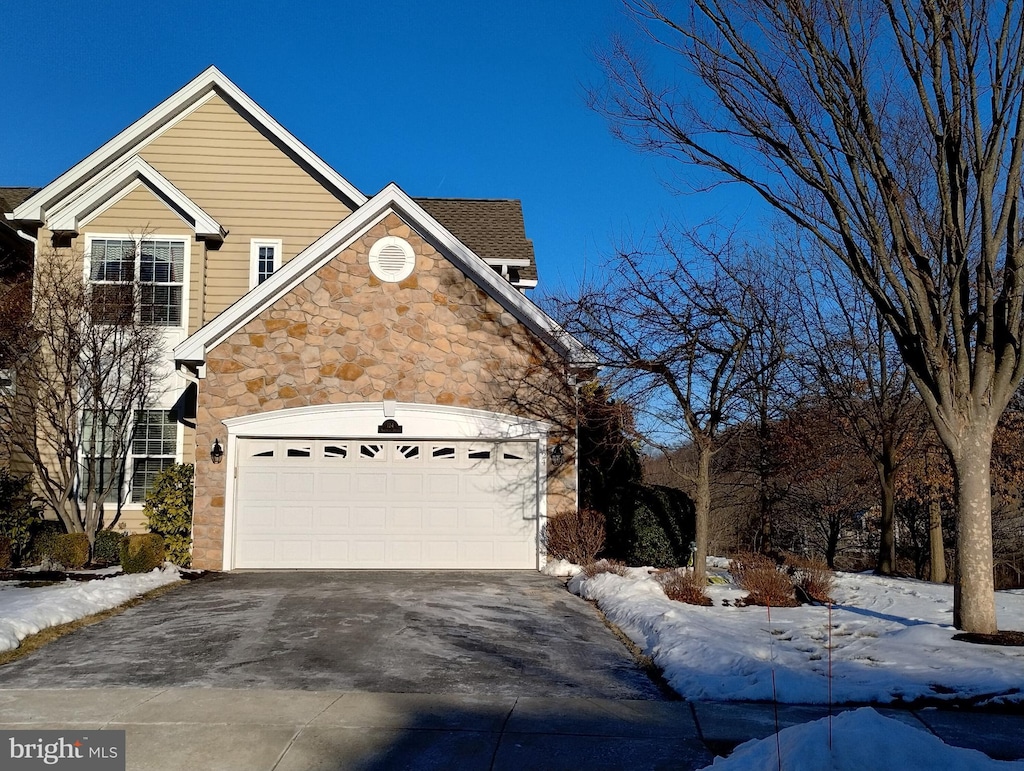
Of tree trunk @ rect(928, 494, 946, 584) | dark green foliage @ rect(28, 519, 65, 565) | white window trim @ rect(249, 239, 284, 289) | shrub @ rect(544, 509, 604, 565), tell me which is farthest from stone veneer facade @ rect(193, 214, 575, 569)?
tree trunk @ rect(928, 494, 946, 584)

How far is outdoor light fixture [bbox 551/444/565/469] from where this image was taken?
14.7 meters

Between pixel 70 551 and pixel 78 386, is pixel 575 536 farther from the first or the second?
pixel 78 386

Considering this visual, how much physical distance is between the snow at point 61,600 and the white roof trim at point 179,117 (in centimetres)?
854

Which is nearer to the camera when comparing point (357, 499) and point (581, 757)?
point (581, 757)

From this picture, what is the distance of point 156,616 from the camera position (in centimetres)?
1044

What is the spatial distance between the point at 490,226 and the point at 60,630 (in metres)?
13.0

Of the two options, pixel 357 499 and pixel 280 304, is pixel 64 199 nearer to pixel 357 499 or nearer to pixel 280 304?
pixel 280 304

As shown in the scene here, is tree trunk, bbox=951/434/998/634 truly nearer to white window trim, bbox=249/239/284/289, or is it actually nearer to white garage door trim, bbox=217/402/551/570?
white garage door trim, bbox=217/402/551/570

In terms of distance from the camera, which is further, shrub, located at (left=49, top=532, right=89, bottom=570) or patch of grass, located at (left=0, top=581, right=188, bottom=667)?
shrub, located at (left=49, top=532, right=89, bottom=570)

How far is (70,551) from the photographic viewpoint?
14.0 metres

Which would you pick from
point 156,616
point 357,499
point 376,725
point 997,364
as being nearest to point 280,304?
point 357,499

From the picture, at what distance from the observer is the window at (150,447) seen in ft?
53.6

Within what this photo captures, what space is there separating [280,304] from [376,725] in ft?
31.4

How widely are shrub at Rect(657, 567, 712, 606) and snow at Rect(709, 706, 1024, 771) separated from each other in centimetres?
610
